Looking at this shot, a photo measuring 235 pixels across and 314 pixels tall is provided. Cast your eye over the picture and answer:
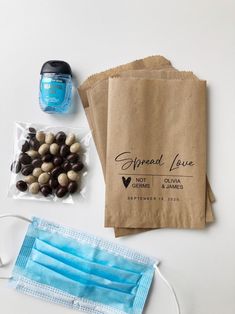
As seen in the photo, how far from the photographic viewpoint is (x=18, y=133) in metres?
0.81

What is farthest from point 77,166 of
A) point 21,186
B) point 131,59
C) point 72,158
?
point 131,59

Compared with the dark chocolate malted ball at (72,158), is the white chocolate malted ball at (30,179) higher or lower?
lower

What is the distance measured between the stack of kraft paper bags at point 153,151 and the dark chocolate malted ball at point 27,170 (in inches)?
5.8

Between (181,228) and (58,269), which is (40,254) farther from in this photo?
(181,228)

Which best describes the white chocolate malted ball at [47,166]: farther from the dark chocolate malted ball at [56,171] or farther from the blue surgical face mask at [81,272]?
the blue surgical face mask at [81,272]

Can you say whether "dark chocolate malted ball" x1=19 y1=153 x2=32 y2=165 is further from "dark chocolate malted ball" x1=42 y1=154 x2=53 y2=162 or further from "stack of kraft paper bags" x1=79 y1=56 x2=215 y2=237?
"stack of kraft paper bags" x1=79 y1=56 x2=215 y2=237

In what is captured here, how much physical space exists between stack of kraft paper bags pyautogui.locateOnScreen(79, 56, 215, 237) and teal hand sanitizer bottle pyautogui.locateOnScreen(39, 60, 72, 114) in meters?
0.07

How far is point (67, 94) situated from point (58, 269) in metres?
0.35

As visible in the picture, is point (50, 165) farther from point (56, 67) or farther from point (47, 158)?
point (56, 67)

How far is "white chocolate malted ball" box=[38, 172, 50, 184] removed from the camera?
2.55ft

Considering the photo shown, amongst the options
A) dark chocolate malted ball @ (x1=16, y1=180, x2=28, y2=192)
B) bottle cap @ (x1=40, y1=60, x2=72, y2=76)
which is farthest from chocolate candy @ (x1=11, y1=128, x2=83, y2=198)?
bottle cap @ (x1=40, y1=60, x2=72, y2=76)

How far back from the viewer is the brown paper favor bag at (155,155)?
0.76 metres

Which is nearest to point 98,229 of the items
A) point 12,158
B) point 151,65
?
point 12,158

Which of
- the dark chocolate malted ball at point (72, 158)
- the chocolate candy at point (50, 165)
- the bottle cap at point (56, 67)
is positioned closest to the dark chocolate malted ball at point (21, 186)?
the chocolate candy at point (50, 165)
